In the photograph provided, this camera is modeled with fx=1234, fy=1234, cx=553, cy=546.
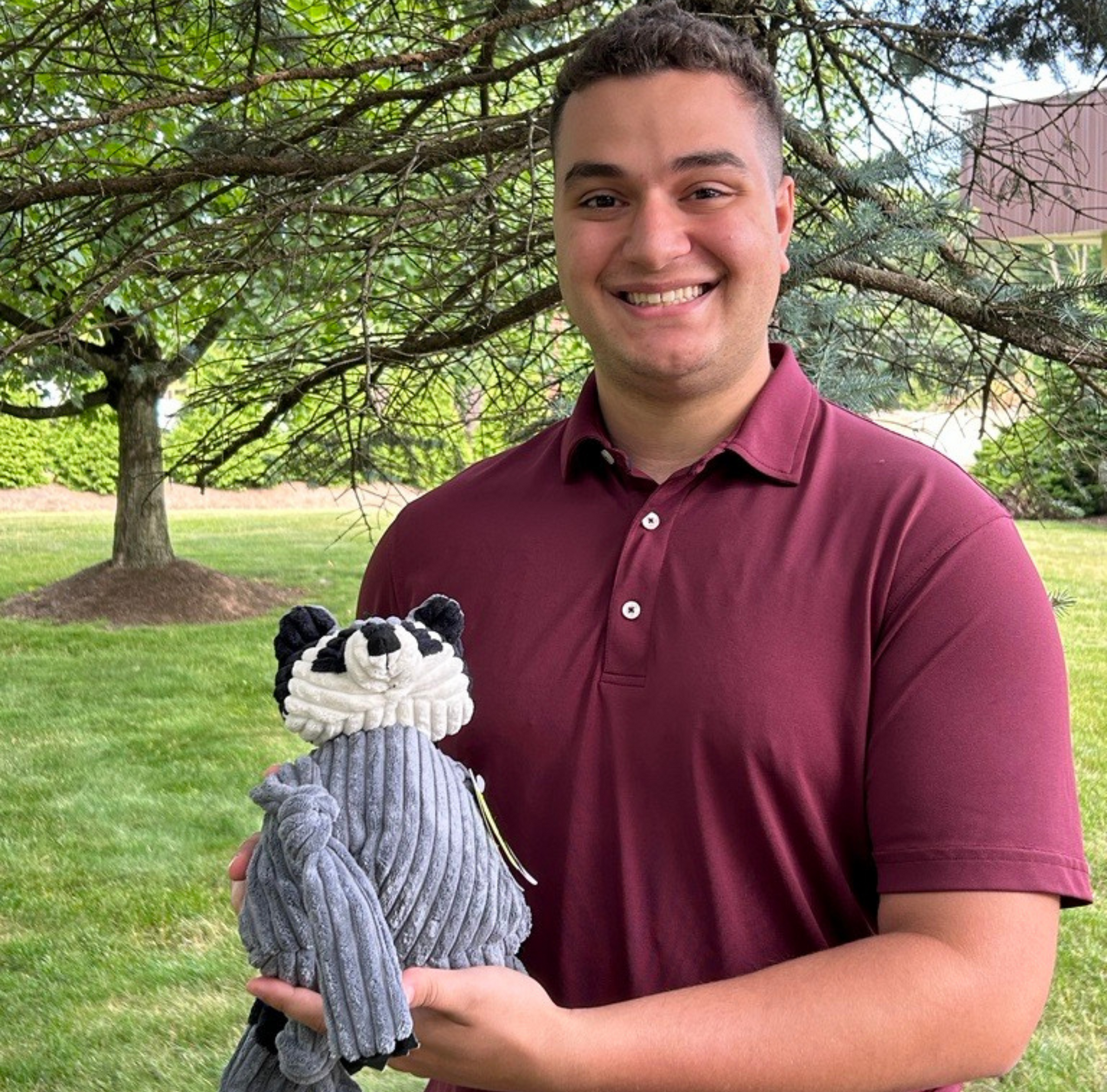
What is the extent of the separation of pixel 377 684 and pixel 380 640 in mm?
52

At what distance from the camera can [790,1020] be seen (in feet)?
3.92

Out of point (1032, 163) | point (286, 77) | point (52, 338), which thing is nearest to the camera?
point (286, 77)

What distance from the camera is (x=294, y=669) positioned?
1.35m

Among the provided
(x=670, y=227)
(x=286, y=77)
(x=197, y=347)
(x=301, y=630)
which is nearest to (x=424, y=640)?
(x=301, y=630)

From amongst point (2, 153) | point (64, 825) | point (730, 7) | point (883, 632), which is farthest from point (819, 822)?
point (64, 825)

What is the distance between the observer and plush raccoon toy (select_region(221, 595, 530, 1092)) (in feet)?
3.75

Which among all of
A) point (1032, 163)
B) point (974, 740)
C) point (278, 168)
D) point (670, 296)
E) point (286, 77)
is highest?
point (1032, 163)

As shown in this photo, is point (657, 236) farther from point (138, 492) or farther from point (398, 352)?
point (138, 492)

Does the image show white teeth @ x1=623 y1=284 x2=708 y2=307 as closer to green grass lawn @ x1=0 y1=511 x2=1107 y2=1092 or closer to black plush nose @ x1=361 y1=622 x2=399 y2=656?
black plush nose @ x1=361 y1=622 x2=399 y2=656

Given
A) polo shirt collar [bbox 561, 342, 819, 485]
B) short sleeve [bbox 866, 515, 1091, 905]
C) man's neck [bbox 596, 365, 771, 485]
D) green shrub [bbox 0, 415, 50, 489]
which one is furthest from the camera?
green shrub [bbox 0, 415, 50, 489]

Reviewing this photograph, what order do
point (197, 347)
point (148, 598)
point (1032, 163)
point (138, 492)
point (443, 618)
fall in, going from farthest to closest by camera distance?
point (138, 492) → point (148, 598) → point (197, 347) → point (1032, 163) → point (443, 618)

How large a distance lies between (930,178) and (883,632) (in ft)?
7.65

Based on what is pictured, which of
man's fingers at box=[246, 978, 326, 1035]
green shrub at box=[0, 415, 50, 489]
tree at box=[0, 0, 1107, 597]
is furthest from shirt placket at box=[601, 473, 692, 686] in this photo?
green shrub at box=[0, 415, 50, 489]

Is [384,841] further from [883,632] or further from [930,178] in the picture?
[930,178]
